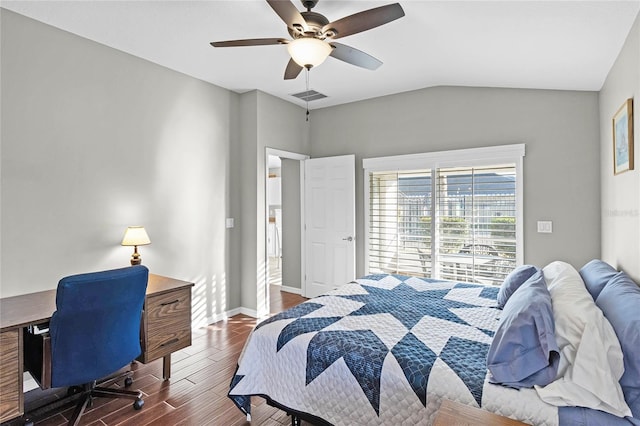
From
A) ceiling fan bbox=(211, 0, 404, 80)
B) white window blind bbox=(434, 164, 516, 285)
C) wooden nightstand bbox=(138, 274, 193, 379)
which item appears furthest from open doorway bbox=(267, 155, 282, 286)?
ceiling fan bbox=(211, 0, 404, 80)

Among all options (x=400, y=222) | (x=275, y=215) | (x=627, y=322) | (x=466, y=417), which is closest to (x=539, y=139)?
(x=400, y=222)

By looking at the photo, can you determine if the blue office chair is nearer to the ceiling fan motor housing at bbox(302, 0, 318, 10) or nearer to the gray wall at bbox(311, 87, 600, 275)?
the ceiling fan motor housing at bbox(302, 0, 318, 10)

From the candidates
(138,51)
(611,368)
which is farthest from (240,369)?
(138,51)

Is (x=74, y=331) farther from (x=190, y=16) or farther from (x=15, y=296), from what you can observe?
(x=190, y=16)

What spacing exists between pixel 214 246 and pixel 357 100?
2613mm

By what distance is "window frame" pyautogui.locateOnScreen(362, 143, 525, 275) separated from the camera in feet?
11.7

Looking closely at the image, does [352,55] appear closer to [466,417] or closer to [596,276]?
[596,276]

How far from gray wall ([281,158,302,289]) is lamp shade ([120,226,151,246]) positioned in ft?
8.23

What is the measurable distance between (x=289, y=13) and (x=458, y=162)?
8.80ft

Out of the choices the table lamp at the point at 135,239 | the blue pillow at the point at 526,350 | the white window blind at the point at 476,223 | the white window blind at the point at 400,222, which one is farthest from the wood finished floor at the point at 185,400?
the white window blind at the point at 476,223

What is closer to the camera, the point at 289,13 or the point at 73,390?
the point at 289,13

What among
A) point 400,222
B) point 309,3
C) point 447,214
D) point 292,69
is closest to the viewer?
point 309,3

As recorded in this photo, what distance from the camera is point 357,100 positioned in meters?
4.60

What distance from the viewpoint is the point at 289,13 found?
1891mm
